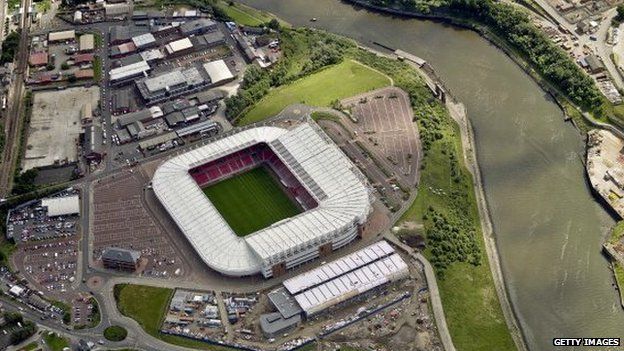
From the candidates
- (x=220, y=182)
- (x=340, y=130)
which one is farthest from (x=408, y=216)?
(x=220, y=182)

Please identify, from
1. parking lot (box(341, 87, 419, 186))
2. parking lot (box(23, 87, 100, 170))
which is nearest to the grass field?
parking lot (box(341, 87, 419, 186))

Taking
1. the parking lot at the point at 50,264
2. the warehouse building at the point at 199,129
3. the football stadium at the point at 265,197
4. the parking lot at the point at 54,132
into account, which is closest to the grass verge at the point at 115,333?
the parking lot at the point at 50,264

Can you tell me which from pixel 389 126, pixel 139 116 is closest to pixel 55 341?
pixel 139 116

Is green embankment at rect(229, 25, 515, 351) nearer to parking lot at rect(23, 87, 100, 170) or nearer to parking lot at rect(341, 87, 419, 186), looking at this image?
parking lot at rect(341, 87, 419, 186)

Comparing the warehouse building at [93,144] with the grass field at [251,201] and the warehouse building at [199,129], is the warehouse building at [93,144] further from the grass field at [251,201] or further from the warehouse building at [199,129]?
the grass field at [251,201]

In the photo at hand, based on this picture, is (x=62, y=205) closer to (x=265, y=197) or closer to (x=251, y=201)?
(x=251, y=201)

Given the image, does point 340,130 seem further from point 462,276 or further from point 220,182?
point 462,276
